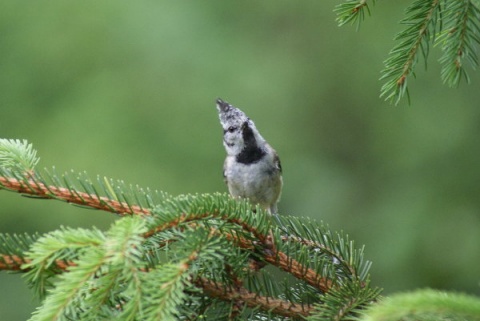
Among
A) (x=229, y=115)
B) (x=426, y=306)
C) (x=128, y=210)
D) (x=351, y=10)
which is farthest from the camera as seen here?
(x=229, y=115)

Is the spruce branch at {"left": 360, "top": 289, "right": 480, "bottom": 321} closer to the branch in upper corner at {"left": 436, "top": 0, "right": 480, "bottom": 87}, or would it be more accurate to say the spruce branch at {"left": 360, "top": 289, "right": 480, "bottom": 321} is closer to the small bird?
the branch in upper corner at {"left": 436, "top": 0, "right": 480, "bottom": 87}

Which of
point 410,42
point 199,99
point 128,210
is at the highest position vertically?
point 199,99

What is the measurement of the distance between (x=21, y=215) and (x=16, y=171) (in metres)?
5.85

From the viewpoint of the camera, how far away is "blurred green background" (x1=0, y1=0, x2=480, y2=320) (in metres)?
6.74

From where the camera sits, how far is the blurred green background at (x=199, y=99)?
674cm

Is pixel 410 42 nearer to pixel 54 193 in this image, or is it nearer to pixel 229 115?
pixel 54 193

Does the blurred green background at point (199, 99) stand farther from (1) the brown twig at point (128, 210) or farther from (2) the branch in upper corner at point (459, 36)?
(1) the brown twig at point (128, 210)

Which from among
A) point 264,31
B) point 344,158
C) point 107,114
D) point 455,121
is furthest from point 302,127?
point 455,121

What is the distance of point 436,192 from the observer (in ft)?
17.3

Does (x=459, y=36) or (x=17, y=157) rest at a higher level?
(x=459, y=36)

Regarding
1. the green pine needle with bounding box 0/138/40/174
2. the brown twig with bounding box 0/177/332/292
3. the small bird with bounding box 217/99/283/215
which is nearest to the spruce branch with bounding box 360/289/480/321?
the brown twig with bounding box 0/177/332/292

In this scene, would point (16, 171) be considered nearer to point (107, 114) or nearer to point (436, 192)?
point (436, 192)

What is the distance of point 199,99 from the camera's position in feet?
25.4

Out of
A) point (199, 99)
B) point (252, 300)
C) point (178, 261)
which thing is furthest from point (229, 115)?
point (199, 99)
